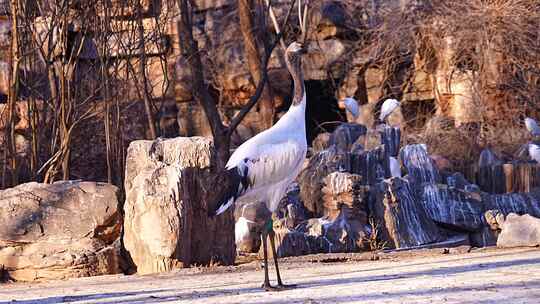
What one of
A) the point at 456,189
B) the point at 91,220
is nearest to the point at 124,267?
the point at 91,220

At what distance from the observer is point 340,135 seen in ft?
56.5

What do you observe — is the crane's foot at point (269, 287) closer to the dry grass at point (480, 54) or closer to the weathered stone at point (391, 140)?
the weathered stone at point (391, 140)

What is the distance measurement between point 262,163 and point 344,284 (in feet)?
5.73

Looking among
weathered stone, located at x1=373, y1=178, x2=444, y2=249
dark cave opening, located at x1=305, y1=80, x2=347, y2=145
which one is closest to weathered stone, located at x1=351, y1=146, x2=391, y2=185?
weathered stone, located at x1=373, y1=178, x2=444, y2=249

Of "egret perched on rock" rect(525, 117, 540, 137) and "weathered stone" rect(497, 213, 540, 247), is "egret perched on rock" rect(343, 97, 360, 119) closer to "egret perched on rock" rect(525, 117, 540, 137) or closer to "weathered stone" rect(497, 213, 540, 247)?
"egret perched on rock" rect(525, 117, 540, 137)

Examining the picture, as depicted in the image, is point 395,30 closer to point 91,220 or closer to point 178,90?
point 178,90

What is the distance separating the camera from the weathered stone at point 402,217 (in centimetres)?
1334

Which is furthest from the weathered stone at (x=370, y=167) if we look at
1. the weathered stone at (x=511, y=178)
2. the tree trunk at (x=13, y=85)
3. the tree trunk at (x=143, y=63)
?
the tree trunk at (x=13, y=85)

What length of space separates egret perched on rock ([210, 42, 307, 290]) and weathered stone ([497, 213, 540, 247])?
2.94 m

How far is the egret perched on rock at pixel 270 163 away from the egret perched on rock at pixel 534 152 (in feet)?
28.0

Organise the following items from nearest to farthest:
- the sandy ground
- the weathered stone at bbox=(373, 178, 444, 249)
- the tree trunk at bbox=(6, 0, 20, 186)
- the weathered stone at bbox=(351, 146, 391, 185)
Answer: the sandy ground → the tree trunk at bbox=(6, 0, 20, 186) → the weathered stone at bbox=(373, 178, 444, 249) → the weathered stone at bbox=(351, 146, 391, 185)

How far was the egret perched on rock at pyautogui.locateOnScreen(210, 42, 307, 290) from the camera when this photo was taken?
9.12m

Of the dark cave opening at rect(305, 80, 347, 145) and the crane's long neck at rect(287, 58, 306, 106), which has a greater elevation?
the dark cave opening at rect(305, 80, 347, 145)

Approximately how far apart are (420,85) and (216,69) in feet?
15.8
